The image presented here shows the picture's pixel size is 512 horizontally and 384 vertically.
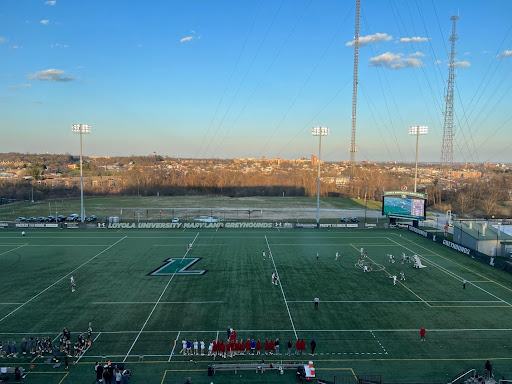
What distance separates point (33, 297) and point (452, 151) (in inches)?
3852

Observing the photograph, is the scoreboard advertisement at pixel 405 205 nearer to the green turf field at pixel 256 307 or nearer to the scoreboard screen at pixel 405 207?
the scoreboard screen at pixel 405 207

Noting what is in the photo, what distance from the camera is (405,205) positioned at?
54.7 metres

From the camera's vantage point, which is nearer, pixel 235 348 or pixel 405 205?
pixel 235 348

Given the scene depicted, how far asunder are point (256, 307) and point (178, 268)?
1245 centimetres

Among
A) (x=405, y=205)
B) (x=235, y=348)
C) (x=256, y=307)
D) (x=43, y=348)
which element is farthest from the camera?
(x=405, y=205)

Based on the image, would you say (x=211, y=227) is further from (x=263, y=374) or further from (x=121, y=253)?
(x=263, y=374)

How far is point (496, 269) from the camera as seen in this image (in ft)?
125

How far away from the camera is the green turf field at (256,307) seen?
19500 mm

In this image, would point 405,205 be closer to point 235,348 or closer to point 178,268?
point 178,268

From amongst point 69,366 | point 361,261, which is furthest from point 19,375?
point 361,261

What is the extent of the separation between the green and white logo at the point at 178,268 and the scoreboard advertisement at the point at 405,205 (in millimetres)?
30953

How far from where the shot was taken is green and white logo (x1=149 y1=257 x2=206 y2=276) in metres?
35.0

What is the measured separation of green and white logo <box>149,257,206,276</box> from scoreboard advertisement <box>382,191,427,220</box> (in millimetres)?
30953

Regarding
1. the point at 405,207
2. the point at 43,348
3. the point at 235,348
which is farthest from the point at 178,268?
the point at 405,207
